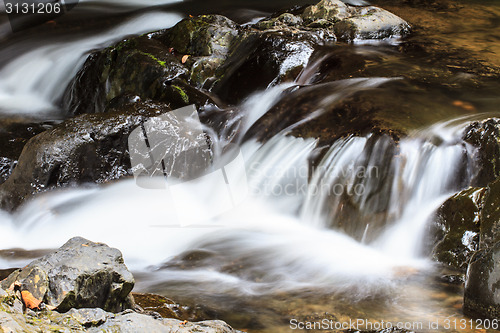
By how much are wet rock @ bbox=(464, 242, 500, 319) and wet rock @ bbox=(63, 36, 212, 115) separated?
407 cm

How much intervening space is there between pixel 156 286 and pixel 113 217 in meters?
1.60

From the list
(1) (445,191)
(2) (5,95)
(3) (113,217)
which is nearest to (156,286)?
(3) (113,217)

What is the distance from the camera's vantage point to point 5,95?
7.92m

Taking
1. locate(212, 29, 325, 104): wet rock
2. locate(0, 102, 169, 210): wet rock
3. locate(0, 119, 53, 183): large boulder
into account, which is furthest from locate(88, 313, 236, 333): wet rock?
locate(212, 29, 325, 104): wet rock

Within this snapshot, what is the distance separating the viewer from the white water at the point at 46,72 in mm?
7691

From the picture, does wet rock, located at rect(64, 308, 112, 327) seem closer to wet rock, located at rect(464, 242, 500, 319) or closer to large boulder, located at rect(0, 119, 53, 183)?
wet rock, located at rect(464, 242, 500, 319)

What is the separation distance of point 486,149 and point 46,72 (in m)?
6.56

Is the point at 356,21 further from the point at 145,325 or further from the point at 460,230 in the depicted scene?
the point at 145,325

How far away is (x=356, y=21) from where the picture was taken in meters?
7.62

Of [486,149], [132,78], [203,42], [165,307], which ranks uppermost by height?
[203,42]

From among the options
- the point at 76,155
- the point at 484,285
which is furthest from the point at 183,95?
the point at 484,285

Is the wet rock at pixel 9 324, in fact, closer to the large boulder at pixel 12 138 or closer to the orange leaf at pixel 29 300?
the orange leaf at pixel 29 300

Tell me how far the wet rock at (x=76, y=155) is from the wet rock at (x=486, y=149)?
3245 millimetres

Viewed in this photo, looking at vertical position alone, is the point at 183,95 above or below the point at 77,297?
above
